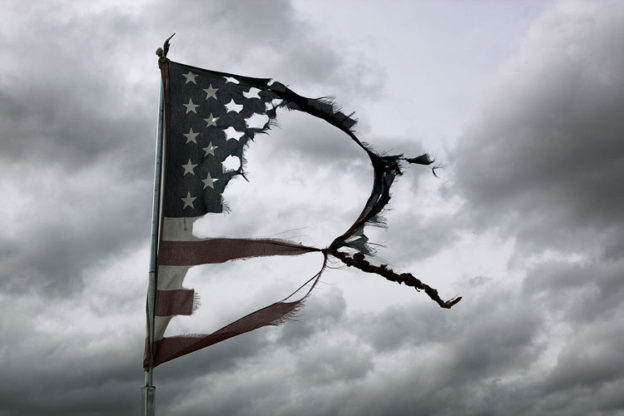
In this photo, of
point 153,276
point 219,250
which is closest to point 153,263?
point 153,276

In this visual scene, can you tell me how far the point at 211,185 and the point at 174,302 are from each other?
2.38 meters

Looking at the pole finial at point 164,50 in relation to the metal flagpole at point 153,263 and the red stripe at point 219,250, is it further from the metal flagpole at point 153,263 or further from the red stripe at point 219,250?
the red stripe at point 219,250

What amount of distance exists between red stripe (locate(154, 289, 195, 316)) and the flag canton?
1.51 metres

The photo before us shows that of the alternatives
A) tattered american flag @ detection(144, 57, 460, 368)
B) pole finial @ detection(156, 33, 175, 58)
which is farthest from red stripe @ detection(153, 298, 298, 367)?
pole finial @ detection(156, 33, 175, 58)

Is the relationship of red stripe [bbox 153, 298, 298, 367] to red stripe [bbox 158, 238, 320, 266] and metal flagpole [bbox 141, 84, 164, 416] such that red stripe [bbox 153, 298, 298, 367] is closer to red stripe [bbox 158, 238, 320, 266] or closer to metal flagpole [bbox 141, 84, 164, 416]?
metal flagpole [bbox 141, 84, 164, 416]

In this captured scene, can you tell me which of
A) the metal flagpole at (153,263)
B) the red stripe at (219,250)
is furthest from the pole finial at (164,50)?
the red stripe at (219,250)

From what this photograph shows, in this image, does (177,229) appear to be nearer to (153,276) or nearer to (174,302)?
(153,276)

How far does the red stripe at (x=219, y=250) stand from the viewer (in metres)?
15.7

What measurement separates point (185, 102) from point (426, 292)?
605cm

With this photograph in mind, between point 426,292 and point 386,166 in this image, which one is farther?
point 386,166

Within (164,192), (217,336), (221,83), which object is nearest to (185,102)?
(221,83)

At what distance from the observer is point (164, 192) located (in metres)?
15.8

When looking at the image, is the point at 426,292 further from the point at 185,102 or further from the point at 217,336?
the point at 185,102

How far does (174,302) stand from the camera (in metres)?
15.4
